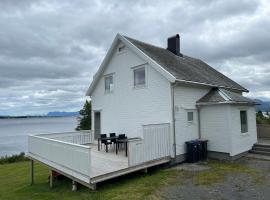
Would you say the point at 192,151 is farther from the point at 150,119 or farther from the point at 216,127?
the point at 150,119

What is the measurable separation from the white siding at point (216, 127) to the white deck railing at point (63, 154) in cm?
686

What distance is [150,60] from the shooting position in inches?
479

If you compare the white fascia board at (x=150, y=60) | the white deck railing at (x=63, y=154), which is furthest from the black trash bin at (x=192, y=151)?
the white deck railing at (x=63, y=154)

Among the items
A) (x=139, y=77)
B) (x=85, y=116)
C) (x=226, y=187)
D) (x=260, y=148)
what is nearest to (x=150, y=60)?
(x=139, y=77)

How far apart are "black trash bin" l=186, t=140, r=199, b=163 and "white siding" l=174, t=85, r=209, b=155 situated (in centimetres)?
26

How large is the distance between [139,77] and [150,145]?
478 cm

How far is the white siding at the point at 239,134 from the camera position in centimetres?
1198

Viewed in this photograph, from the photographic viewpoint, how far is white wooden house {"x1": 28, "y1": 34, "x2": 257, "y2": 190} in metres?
9.33

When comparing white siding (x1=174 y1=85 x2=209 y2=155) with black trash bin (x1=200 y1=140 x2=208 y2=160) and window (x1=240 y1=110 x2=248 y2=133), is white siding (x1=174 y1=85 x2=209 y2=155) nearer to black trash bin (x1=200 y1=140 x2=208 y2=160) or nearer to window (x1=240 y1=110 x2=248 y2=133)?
black trash bin (x1=200 y1=140 x2=208 y2=160)

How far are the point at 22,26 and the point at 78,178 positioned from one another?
11.7 metres

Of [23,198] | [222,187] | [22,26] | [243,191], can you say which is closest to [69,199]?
[23,198]

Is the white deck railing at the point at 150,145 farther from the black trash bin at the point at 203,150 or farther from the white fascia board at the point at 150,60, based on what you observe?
the white fascia board at the point at 150,60

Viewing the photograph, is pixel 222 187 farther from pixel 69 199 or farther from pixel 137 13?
pixel 137 13

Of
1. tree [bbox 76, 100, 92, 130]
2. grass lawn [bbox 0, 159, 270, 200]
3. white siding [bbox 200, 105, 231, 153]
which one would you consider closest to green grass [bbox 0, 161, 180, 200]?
grass lawn [bbox 0, 159, 270, 200]
